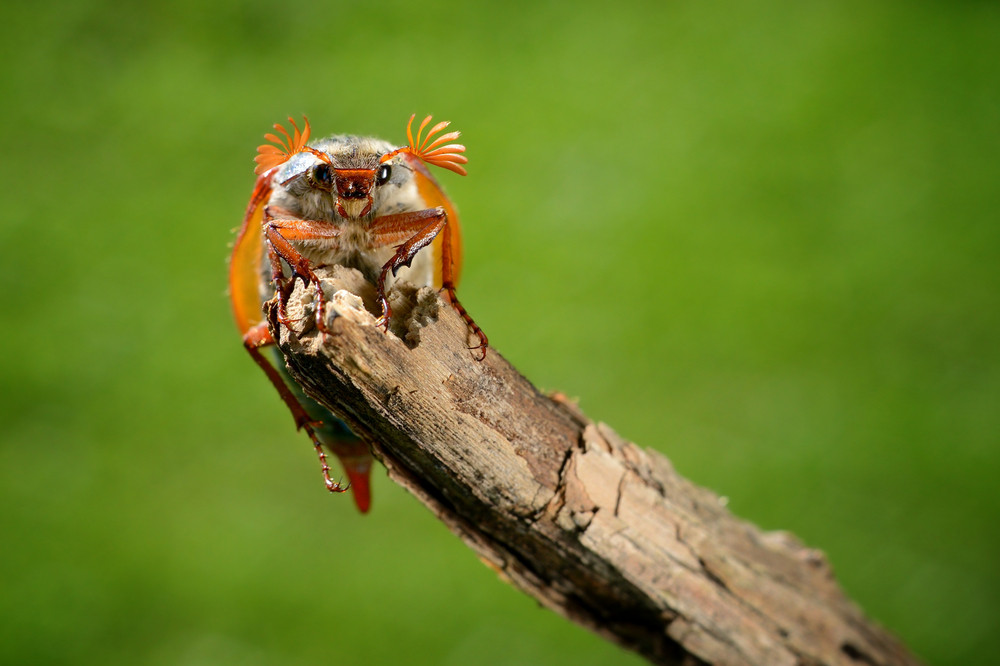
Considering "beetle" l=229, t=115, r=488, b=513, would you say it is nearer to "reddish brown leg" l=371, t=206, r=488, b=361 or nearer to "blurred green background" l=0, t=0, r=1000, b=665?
"reddish brown leg" l=371, t=206, r=488, b=361

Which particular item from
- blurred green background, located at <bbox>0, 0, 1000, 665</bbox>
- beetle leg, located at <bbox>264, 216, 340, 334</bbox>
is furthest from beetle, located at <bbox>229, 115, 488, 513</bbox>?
blurred green background, located at <bbox>0, 0, 1000, 665</bbox>

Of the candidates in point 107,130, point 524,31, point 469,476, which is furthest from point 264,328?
point 524,31

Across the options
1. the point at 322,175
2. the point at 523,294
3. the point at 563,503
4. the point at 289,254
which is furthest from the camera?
the point at 523,294

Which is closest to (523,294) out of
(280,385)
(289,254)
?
(280,385)

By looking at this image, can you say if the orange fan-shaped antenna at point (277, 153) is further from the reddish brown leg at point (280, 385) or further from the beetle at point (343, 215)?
the reddish brown leg at point (280, 385)

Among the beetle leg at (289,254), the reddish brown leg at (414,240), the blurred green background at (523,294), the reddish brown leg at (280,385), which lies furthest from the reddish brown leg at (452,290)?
the blurred green background at (523,294)

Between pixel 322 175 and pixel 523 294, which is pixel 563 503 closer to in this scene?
pixel 322 175

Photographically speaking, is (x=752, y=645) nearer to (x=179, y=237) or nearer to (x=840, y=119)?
(x=179, y=237)
